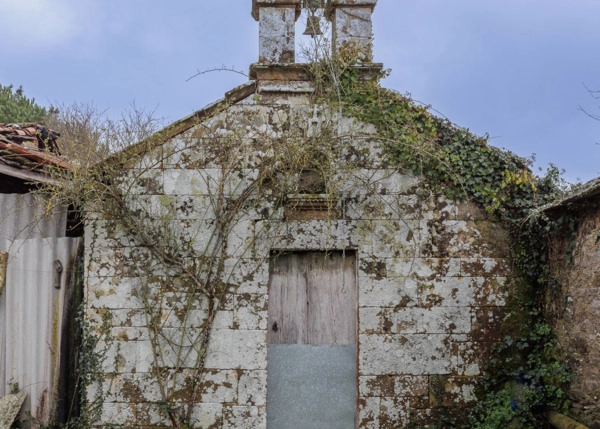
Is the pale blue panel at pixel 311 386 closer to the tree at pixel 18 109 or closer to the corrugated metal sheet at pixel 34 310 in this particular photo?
the corrugated metal sheet at pixel 34 310

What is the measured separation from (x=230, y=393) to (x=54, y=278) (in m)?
2.29

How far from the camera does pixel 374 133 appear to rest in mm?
7293

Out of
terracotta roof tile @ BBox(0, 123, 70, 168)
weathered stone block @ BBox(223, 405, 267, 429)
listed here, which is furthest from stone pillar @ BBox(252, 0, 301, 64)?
weathered stone block @ BBox(223, 405, 267, 429)

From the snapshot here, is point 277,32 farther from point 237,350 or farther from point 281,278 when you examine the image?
point 237,350

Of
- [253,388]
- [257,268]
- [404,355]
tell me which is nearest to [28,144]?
[257,268]

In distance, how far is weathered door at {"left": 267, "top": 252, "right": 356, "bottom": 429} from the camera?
708cm

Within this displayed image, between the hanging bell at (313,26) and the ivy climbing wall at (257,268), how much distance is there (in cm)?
82

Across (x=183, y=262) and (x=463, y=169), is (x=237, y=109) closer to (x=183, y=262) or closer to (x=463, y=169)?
(x=183, y=262)

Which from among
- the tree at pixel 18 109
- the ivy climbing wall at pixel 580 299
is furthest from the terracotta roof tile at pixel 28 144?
the tree at pixel 18 109

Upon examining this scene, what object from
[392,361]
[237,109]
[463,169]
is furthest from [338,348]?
[237,109]

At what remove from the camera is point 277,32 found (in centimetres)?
741

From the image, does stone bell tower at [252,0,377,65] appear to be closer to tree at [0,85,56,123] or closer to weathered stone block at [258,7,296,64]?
weathered stone block at [258,7,296,64]

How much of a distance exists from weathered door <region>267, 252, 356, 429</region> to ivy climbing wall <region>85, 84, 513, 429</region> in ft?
0.52

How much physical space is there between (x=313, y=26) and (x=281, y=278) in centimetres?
282
